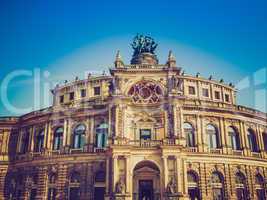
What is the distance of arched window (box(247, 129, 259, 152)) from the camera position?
4094cm

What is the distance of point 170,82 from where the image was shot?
3603 centimetres

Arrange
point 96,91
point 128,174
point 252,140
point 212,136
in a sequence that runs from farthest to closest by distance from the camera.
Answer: point 96,91, point 252,140, point 212,136, point 128,174

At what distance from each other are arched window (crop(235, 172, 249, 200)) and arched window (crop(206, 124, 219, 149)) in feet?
14.8

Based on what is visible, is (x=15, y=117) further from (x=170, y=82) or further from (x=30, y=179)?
(x=170, y=82)

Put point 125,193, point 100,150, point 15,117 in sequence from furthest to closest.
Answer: point 15,117
point 100,150
point 125,193

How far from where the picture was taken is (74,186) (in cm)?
3691

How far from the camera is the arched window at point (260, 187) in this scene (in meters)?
38.5

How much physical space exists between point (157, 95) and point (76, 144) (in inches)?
498

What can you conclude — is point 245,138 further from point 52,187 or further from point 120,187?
point 52,187

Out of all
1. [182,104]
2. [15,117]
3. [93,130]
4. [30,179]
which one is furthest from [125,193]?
[15,117]

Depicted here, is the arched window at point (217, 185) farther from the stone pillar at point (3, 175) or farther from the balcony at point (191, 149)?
the stone pillar at point (3, 175)

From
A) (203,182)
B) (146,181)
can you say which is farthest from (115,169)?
(203,182)

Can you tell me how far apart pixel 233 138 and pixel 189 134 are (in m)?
6.54

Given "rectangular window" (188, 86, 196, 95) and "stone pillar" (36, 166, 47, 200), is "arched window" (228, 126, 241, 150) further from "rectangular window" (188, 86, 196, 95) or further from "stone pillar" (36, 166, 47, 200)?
"stone pillar" (36, 166, 47, 200)
